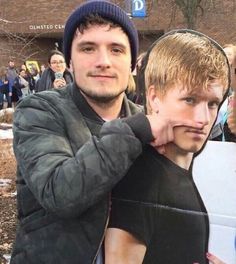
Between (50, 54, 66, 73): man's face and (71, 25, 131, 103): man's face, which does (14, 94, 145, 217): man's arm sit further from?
(50, 54, 66, 73): man's face

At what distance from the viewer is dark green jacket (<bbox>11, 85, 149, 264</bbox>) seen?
1.44m

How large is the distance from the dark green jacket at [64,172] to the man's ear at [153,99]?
12cm

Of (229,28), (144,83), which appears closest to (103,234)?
(144,83)

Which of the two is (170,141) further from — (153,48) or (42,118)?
(42,118)

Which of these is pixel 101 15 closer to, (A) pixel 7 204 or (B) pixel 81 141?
(B) pixel 81 141

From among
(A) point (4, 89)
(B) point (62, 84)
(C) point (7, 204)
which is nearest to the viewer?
(C) point (7, 204)

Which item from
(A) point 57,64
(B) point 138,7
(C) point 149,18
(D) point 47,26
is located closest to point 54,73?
(A) point 57,64

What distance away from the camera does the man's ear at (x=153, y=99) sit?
4.98 feet

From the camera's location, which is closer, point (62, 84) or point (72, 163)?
point (72, 163)

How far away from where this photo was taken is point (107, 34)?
5.52 ft

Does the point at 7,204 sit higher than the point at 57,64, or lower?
lower

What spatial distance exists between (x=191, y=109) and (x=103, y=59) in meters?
0.36

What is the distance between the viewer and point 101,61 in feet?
5.41

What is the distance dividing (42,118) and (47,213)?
11.9 inches
